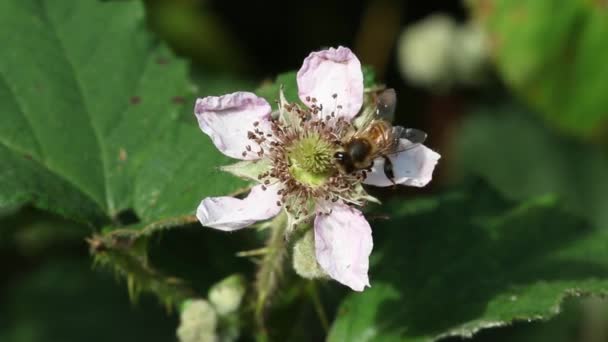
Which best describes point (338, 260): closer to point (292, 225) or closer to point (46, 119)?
point (292, 225)

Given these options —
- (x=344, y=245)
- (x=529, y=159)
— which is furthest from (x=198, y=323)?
(x=529, y=159)

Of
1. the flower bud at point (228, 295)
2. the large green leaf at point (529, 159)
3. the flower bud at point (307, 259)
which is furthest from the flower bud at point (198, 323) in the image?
the large green leaf at point (529, 159)

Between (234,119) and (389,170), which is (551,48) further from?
(234,119)

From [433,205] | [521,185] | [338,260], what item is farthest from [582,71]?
[338,260]

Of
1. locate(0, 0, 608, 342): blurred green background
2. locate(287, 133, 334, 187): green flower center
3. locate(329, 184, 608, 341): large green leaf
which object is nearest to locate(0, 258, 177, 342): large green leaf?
locate(0, 0, 608, 342): blurred green background

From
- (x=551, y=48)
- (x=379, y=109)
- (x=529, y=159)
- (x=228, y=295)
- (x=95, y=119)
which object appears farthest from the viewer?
(x=529, y=159)

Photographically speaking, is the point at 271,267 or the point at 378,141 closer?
the point at 378,141
